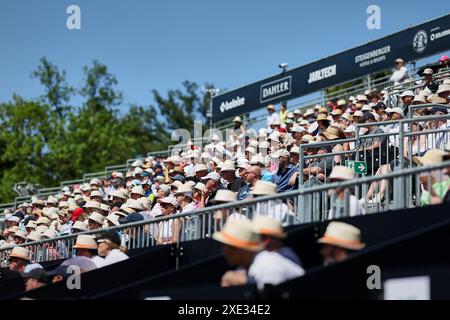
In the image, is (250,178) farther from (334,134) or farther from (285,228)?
(285,228)

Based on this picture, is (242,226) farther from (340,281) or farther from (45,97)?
(45,97)

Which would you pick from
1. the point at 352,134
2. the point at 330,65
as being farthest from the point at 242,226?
the point at 330,65

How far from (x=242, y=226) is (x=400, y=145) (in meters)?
4.65

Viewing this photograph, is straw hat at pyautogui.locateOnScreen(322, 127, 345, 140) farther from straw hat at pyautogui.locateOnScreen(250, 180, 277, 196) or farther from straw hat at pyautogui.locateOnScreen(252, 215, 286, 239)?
straw hat at pyautogui.locateOnScreen(252, 215, 286, 239)

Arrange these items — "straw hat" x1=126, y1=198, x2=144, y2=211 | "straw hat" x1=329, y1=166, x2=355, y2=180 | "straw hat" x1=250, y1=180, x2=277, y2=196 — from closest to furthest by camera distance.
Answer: "straw hat" x1=329, y1=166, x2=355, y2=180 → "straw hat" x1=250, y1=180, x2=277, y2=196 → "straw hat" x1=126, y1=198, x2=144, y2=211

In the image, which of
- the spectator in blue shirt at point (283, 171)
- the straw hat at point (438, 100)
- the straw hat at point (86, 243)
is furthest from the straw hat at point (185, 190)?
the straw hat at point (438, 100)

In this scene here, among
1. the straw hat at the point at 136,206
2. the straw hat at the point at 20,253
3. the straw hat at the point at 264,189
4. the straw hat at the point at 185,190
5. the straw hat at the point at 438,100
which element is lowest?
the straw hat at the point at 20,253

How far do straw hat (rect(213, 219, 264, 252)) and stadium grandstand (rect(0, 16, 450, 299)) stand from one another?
0.01 metres

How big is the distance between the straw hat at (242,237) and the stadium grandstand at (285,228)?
0.01m

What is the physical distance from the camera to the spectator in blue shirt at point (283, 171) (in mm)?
14781

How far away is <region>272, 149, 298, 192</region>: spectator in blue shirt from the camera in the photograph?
14.8 m

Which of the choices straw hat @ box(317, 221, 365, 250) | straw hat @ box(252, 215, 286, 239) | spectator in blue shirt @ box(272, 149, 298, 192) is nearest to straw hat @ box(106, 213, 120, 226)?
spectator in blue shirt @ box(272, 149, 298, 192)

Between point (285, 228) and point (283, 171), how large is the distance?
168 inches

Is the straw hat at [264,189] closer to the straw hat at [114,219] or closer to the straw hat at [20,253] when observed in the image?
the straw hat at [114,219]
